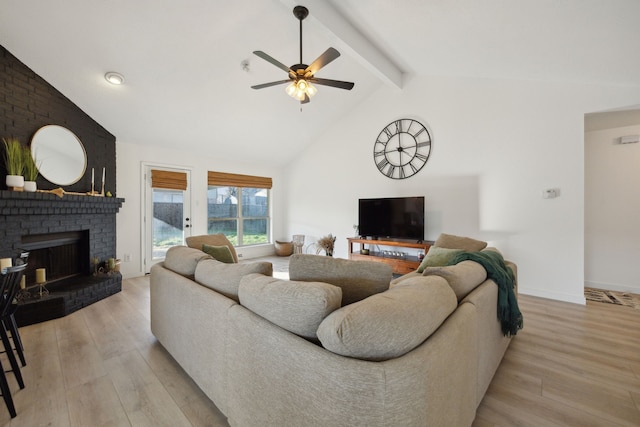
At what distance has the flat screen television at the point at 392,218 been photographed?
424 centimetres

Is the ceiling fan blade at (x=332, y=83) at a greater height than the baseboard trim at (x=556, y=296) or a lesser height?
greater

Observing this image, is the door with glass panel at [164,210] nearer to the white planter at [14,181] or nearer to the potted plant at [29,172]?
the potted plant at [29,172]

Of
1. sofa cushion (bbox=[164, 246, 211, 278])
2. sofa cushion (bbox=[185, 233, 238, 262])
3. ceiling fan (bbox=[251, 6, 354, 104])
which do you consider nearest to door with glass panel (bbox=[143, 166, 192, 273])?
sofa cushion (bbox=[185, 233, 238, 262])

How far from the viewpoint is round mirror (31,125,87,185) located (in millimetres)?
3125

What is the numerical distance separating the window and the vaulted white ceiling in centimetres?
152

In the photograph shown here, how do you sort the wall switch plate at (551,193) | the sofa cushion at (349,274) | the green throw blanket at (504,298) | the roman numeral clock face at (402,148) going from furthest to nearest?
the roman numeral clock face at (402,148), the wall switch plate at (551,193), the green throw blanket at (504,298), the sofa cushion at (349,274)

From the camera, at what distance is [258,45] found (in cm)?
329

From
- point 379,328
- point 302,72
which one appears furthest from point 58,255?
point 379,328

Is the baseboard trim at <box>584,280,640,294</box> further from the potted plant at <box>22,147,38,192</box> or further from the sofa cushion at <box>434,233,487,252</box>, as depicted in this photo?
the potted plant at <box>22,147,38,192</box>

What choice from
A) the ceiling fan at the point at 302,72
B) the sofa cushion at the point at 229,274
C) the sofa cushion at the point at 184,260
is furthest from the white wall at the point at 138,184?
the sofa cushion at the point at 229,274

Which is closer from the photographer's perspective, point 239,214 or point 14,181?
point 14,181

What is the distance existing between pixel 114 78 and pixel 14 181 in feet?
5.06

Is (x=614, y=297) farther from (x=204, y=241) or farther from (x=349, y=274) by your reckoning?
(x=204, y=241)

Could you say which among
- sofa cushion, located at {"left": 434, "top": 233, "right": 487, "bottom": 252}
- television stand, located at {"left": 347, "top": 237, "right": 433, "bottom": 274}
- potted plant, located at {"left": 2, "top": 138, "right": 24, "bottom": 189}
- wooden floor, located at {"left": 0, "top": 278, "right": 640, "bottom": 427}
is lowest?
wooden floor, located at {"left": 0, "top": 278, "right": 640, "bottom": 427}
